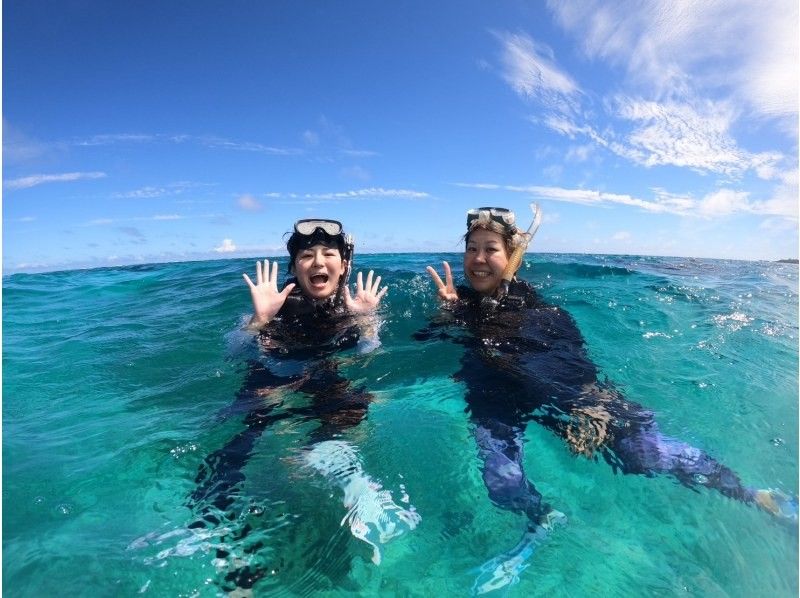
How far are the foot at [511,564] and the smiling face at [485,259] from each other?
284cm

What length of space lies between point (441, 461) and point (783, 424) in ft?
11.6

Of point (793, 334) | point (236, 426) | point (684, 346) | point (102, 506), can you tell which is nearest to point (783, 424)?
point (684, 346)

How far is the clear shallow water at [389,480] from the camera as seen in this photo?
8.50ft

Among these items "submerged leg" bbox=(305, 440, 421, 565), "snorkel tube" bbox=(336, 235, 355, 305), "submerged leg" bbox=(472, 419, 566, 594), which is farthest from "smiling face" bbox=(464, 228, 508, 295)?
"submerged leg" bbox=(305, 440, 421, 565)

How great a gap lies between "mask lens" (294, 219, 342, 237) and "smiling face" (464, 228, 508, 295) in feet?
5.49

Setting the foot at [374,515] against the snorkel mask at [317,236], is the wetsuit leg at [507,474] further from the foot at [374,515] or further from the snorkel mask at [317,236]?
the snorkel mask at [317,236]

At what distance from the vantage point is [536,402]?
393 centimetres

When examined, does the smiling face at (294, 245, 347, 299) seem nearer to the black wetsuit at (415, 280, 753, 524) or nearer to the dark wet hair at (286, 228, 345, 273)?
the dark wet hair at (286, 228, 345, 273)

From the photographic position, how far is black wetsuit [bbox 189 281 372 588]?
9.96 ft

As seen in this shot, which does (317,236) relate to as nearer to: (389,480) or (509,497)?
(389,480)

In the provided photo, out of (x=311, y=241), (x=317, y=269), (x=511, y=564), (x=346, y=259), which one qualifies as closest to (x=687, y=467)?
(x=511, y=564)

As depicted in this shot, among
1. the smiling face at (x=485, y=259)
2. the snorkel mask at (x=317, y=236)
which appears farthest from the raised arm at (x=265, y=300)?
the smiling face at (x=485, y=259)

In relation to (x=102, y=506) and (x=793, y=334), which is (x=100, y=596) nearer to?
(x=102, y=506)

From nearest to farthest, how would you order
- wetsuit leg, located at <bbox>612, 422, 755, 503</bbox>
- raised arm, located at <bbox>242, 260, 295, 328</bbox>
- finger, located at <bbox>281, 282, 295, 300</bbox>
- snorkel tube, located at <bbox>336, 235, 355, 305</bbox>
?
wetsuit leg, located at <bbox>612, 422, 755, 503</bbox>, raised arm, located at <bbox>242, 260, 295, 328</bbox>, finger, located at <bbox>281, 282, 295, 300</bbox>, snorkel tube, located at <bbox>336, 235, 355, 305</bbox>
